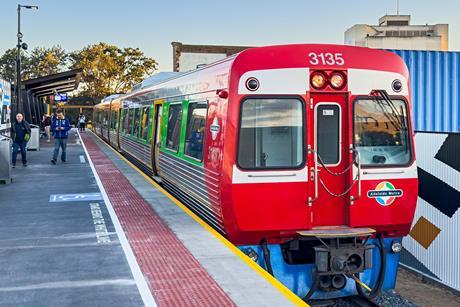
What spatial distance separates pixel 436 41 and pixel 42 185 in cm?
5578

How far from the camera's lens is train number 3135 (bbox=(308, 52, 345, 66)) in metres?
6.20

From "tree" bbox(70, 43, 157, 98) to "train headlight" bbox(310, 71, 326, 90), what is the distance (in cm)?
5868

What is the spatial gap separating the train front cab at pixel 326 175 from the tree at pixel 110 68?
58700mm

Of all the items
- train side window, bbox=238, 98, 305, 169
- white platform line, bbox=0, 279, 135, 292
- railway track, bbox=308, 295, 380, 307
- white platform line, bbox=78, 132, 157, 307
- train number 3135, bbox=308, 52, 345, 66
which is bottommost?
railway track, bbox=308, 295, 380, 307

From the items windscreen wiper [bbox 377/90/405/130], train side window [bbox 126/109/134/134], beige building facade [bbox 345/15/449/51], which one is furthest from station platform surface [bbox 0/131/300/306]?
beige building facade [bbox 345/15/449/51]

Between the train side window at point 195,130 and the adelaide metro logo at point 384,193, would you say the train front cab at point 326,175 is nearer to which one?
the adelaide metro logo at point 384,193

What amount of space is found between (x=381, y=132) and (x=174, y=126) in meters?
4.45

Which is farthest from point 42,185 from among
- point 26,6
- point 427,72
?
point 26,6

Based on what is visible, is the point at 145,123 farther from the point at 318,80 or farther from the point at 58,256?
the point at 318,80

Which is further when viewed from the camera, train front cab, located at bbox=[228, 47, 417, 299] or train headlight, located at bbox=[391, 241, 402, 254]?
train headlight, located at bbox=[391, 241, 402, 254]

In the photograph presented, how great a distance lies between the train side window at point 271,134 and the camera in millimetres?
6094

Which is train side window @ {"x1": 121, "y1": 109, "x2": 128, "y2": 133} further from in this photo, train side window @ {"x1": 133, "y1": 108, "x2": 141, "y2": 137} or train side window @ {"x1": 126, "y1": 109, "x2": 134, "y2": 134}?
train side window @ {"x1": 133, "y1": 108, "x2": 141, "y2": 137}

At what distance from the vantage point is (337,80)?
20.5 feet

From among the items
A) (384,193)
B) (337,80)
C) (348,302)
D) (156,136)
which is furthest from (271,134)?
(156,136)
